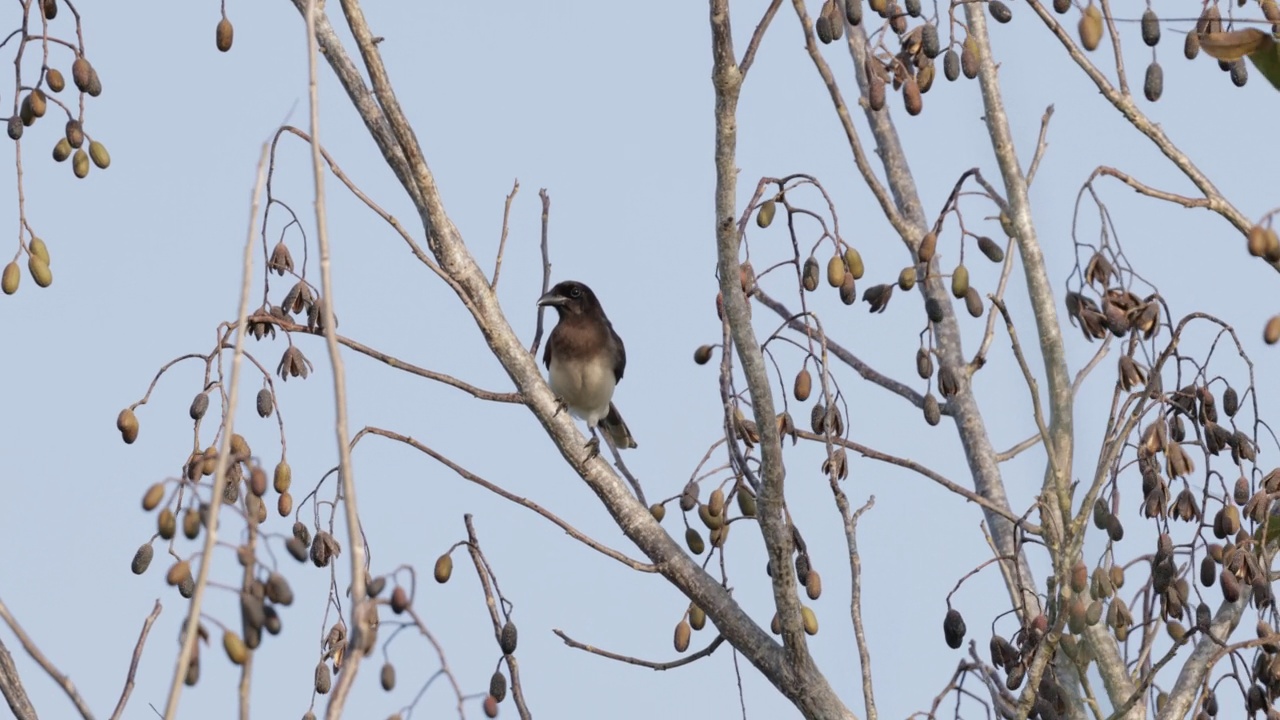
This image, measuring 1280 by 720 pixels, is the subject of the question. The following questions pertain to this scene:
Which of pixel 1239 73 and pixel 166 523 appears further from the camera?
pixel 1239 73

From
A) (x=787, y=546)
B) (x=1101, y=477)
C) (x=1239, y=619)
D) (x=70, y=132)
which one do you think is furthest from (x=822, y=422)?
(x=70, y=132)

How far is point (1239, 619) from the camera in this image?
4.82 metres

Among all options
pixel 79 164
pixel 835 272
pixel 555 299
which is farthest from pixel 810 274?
pixel 555 299

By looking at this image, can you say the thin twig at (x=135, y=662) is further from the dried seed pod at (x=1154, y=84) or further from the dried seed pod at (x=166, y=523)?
the dried seed pod at (x=1154, y=84)

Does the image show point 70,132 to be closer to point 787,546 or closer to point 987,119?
point 787,546

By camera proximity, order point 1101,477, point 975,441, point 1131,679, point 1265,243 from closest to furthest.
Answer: point 1265,243
point 1101,477
point 1131,679
point 975,441

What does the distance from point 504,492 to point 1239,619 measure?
224 centimetres

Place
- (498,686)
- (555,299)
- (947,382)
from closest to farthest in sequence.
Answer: (498,686), (947,382), (555,299)

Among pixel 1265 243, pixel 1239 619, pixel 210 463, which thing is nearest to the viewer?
pixel 1265 243

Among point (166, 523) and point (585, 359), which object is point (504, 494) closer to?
point (166, 523)

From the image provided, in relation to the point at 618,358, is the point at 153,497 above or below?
below

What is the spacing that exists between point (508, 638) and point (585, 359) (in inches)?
152

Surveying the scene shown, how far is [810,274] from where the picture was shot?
4578 millimetres

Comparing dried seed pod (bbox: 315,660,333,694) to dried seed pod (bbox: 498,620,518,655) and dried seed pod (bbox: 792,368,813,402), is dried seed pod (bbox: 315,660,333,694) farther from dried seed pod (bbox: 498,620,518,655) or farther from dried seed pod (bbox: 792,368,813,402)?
dried seed pod (bbox: 792,368,813,402)
